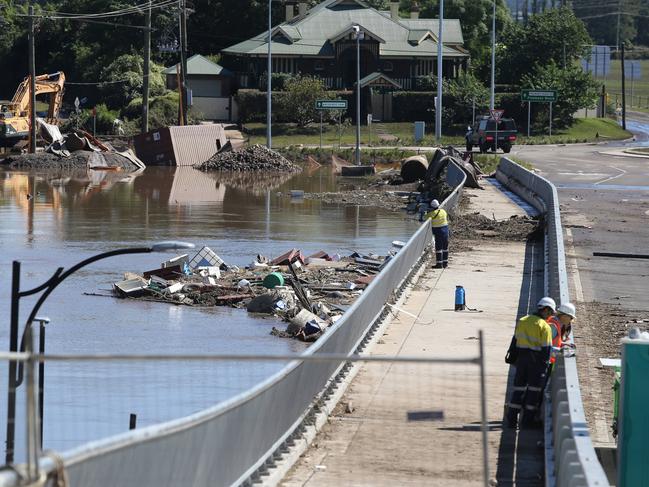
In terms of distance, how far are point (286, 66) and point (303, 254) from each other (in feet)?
191

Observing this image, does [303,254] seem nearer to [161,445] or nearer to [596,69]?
[161,445]

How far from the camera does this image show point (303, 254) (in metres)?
31.4

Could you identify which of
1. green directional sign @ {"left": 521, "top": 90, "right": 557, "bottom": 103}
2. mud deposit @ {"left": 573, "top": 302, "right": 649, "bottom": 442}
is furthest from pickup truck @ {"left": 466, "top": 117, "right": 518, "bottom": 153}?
mud deposit @ {"left": 573, "top": 302, "right": 649, "bottom": 442}

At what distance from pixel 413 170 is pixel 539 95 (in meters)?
25.6

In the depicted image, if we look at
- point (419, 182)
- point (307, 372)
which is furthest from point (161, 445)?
point (419, 182)

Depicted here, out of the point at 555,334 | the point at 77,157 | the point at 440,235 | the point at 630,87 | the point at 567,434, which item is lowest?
the point at 567,434

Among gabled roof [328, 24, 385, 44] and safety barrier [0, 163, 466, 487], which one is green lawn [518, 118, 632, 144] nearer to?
gabled roof [328, 24, 385, 44]

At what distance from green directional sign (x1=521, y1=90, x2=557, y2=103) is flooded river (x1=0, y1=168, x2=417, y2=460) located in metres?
21.3

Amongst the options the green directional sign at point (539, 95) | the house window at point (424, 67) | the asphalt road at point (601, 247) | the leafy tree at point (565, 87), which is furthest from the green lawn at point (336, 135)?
the asphalt road at point (601, 247)

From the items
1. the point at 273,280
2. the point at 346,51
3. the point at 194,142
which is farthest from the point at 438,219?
the point at 346,51

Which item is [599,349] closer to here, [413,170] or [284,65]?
[413,170]

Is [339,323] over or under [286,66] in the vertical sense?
under

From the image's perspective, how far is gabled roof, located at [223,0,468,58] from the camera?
288 ft

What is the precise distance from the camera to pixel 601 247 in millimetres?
32188
